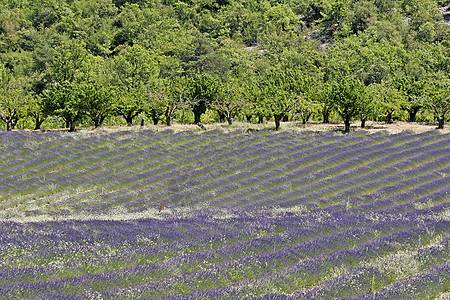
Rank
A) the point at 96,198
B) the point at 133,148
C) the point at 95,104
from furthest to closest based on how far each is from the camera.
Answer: the point at 95,104, the point at 133,148, the point at 96,198

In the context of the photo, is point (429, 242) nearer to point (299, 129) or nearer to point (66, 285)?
point (66, 285)

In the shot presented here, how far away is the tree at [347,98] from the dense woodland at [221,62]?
104 millimetres

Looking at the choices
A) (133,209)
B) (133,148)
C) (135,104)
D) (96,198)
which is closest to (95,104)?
(135,104)

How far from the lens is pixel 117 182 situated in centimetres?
2973

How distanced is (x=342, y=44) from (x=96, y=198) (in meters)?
74.3

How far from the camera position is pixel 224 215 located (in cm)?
2066

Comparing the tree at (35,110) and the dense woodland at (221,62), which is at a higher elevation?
the dense woodland at (221,62)

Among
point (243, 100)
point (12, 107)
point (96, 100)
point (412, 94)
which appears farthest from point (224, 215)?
point (12, 107)

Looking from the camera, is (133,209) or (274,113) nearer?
(133,209)

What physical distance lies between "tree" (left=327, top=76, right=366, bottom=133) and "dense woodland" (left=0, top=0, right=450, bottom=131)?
4.1 inches

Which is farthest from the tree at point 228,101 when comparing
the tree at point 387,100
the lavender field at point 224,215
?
the tree at point 387,100

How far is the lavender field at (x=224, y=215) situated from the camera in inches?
420

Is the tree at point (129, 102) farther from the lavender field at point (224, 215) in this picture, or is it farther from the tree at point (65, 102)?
the lavender field at point (224, 215)

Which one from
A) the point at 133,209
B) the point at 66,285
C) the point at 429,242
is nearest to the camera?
the point at 66,285
